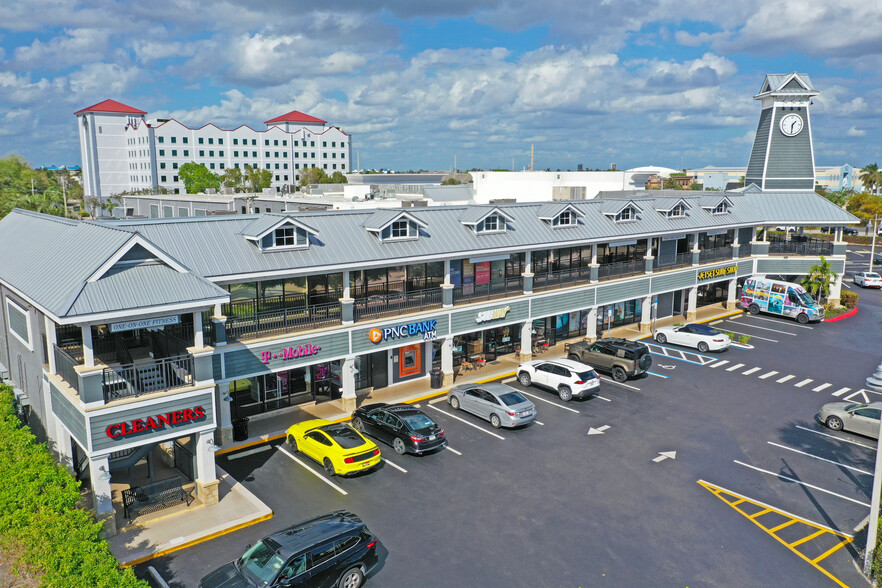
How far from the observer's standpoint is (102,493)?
18797 mm

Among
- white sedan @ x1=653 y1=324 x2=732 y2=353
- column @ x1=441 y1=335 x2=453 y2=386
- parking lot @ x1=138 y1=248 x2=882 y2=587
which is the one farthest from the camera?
white sedan @ x1=653 y1=324 x2=732 y2=353

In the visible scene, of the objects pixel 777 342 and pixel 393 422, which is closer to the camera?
pixel 393 422

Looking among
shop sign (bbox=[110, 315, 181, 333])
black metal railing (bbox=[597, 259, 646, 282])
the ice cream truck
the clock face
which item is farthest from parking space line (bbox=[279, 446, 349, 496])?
the clock face

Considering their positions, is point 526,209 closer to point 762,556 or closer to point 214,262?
point 214,262

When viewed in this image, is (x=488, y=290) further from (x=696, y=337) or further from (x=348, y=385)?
(x=696, y=337)

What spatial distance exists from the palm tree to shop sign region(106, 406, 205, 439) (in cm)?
4624

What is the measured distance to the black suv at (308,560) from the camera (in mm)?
15367

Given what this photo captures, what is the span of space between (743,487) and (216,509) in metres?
17.8

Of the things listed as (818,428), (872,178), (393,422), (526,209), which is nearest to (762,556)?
(818,428)

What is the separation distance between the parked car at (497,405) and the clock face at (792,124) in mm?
41156

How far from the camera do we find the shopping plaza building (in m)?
19.5

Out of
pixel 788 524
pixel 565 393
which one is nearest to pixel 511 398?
pixel 565 393

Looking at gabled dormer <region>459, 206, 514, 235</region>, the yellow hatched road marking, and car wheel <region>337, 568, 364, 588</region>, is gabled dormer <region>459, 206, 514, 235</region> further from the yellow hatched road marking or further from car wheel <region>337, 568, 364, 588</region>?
car wheel <region>337, 568, 364, 588</region>

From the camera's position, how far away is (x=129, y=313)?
61.3 ft
